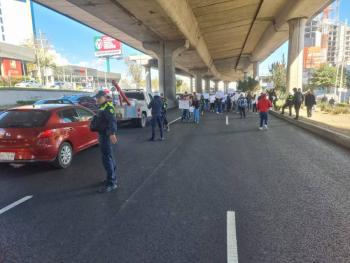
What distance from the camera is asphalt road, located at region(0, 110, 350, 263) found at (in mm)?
3559

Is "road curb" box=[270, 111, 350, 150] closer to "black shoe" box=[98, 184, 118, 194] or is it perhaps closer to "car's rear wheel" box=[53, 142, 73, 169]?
"black shoe" box=[98, 184, 118, 194]

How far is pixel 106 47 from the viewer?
92.4m

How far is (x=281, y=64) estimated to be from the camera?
54281 mm

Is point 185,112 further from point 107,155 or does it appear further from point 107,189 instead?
point 107,189

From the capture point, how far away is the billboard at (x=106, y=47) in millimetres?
91750

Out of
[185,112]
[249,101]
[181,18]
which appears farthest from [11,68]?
[185,112]

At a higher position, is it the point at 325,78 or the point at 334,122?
the point at 325,78

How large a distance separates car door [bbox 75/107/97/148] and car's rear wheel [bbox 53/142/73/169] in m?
0.80

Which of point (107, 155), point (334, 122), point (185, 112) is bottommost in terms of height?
point (334, 122)

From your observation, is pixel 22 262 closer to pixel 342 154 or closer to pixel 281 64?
pixel 342 154

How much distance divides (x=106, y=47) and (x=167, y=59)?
6617 centimetres

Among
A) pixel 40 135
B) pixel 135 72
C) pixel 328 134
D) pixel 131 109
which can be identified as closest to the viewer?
pixel 40 135

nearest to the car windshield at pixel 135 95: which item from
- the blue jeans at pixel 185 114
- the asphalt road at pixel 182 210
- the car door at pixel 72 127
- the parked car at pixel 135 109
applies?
the parked car at pixel 135 109

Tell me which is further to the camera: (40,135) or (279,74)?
(279,74)
